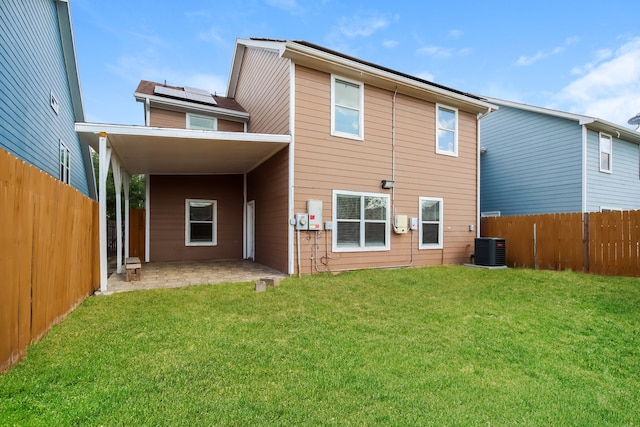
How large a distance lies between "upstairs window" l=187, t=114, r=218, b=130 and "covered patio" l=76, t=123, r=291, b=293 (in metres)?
1.72

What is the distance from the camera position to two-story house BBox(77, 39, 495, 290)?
293 inches

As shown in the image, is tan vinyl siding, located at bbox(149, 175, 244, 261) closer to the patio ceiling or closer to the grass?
the patio ceiling

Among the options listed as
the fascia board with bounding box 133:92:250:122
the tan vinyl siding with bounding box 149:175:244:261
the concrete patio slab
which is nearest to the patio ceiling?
the tan vinyl siding with bounding box 149:175:244:261

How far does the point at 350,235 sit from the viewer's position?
26.5 feet

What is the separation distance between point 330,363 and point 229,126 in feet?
32.3

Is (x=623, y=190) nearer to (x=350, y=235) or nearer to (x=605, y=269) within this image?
(x=605, y=269)

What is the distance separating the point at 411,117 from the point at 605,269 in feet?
19.3

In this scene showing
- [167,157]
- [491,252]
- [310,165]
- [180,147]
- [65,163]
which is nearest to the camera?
[180,147]

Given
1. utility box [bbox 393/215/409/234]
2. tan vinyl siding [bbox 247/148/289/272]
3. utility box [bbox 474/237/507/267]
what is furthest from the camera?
utility box [bbox 474/237/507/267]

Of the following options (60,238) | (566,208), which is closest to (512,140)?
(566,208)

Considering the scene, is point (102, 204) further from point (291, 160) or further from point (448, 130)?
point (448, 130)

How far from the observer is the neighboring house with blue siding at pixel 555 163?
11508 mm

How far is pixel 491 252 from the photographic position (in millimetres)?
9062

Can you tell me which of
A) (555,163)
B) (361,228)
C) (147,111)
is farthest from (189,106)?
(555,163)
